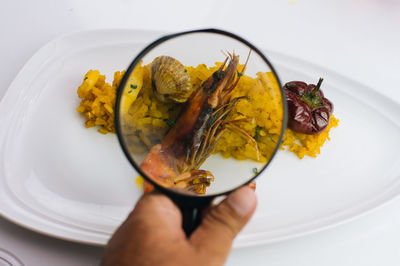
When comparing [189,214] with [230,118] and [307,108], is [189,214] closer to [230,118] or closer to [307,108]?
[230,118]

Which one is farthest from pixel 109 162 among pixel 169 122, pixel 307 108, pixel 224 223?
pixel 307 108

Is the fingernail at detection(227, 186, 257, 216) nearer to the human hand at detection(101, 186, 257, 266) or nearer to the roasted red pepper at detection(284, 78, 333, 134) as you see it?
the human hand at detection(101, 186, 257, 266)

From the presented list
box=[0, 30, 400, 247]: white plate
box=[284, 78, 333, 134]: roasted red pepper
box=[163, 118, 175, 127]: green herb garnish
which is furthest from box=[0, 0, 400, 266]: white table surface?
box=[163, 118, 175, 127]: green herb garnish

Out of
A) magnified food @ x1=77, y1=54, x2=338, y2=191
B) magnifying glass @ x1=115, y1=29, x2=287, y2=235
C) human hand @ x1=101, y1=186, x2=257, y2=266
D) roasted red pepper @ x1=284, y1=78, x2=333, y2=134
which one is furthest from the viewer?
roasted red pepper @ x1=284, y1=78, x2=333, y2=134

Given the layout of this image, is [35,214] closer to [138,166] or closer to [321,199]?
[138,166]

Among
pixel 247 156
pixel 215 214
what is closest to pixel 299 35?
pixel 247 156

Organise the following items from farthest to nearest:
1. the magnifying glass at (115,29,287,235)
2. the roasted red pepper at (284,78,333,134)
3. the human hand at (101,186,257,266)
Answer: the roasted red pepper at (284,78,333,134)
the magnifying glass at (115,29,287,235)
the human hand at (101,186,257,266)

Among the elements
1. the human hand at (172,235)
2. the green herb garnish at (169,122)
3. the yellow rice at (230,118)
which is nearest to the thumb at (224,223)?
the human hand at (172,235)
